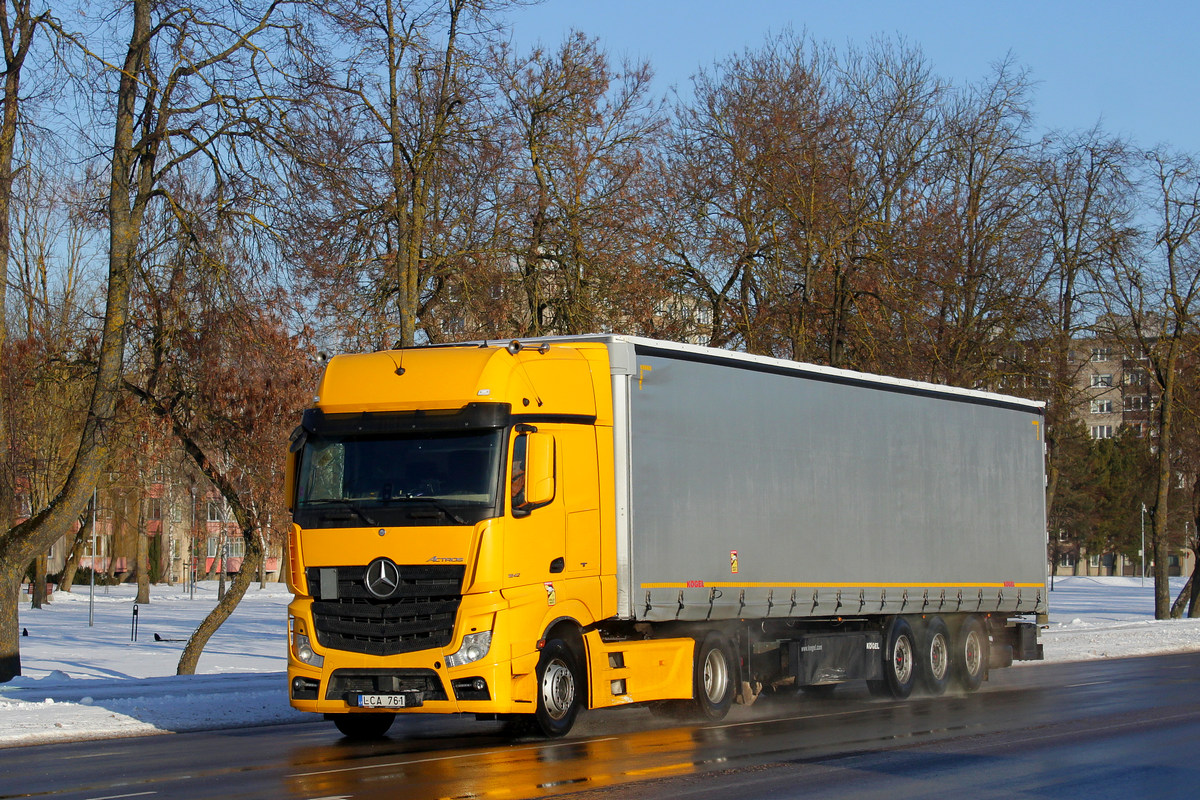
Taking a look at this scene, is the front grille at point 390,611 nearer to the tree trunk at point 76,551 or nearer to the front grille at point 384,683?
the front grille at point 384,683

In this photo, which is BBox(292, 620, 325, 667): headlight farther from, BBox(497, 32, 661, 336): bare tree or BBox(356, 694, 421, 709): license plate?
BBox(497, 32, 661, 336): bare tree

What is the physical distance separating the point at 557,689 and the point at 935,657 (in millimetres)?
7615

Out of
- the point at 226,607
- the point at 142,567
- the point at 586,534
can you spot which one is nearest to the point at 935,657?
the point at 586,534

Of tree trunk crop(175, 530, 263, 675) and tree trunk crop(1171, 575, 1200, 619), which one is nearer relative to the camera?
tree trunk crop(175, 530, 263, 675)

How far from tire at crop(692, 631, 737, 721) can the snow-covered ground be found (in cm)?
496

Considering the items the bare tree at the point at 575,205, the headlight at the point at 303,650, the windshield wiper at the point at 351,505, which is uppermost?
the bare tree at the point at 575,205

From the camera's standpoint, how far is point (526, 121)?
2786 cm

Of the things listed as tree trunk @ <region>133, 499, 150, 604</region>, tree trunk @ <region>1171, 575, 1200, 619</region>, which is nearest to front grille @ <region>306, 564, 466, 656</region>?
tree trunk @ <region>1171, 575, 1200, 619</region>

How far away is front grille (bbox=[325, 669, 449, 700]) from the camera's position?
12570mm

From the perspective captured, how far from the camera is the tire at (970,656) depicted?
1950cm

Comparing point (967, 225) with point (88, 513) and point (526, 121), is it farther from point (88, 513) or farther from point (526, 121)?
point (88, 513)

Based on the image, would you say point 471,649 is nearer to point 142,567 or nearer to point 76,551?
point 142,567

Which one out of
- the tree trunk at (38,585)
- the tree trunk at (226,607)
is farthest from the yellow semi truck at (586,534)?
the tree trunk at (38,585)

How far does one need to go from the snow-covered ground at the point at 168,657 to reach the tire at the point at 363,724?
2.15 metres
